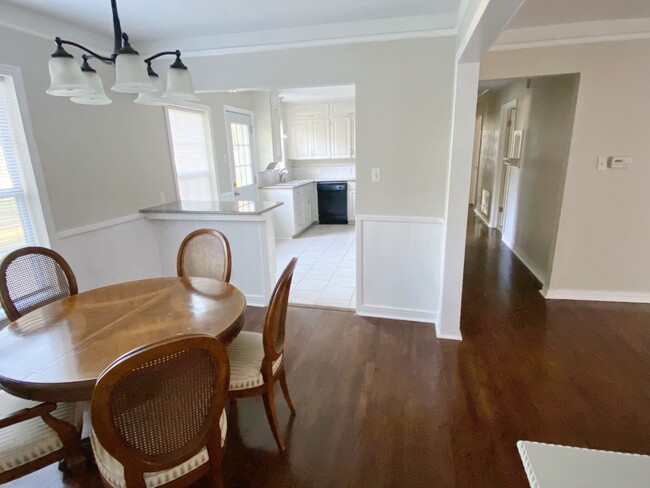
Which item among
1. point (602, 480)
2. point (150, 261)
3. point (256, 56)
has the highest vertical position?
point (256, 56)

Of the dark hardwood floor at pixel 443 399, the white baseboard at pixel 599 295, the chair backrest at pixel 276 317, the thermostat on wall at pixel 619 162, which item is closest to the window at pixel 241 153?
the dark hardwood floor at pixel 443 399

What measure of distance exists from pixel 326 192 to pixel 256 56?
12.6ft

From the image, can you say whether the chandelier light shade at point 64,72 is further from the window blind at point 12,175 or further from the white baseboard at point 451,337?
the white baseboard at point 451,337

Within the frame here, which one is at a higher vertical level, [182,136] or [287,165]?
[182,136]

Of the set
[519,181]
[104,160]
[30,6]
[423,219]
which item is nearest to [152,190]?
[104,160]

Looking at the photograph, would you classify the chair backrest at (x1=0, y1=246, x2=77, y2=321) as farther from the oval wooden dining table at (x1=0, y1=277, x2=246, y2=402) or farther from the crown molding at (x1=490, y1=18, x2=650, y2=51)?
the crown molding at (x1=490, y1=18, x2=650, y2=51)

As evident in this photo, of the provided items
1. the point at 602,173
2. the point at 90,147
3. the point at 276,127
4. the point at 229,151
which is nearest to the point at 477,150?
the point at 276,127

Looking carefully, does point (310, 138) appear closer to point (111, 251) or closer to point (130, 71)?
point (111, 251)

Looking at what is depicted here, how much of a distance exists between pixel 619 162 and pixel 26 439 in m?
4.23

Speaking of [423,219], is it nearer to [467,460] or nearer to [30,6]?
[467,460]

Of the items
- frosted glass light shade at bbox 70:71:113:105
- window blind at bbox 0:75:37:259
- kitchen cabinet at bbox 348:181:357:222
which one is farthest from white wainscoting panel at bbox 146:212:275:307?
kitchen cabinet at bbox 348:181:357:222

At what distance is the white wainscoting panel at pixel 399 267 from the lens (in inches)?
110

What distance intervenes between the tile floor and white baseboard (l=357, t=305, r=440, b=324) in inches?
6.8

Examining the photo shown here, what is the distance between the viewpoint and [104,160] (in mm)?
2789
